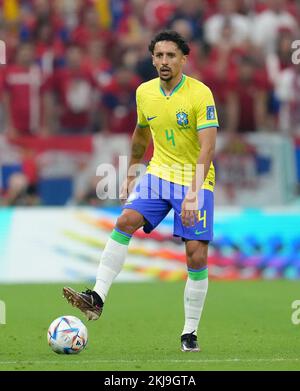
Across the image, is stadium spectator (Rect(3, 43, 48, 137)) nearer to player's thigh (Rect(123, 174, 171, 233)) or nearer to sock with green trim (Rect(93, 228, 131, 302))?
player's thigh (Rect(123, 174, 171, 233))

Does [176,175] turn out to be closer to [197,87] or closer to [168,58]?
[197,87]

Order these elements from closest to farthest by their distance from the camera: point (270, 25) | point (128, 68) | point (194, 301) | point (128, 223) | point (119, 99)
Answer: point (128, 223) < point (194, 301) < point (119, 99) < point (128, 68) < point (270, 25)

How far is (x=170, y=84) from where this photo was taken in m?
9.82

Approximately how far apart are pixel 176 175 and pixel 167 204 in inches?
10.7

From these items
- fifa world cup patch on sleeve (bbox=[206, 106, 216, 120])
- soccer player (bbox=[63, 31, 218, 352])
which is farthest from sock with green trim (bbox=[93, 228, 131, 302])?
fifa world cup patch on sleeve (bbox=[206, 106, 216, 120])

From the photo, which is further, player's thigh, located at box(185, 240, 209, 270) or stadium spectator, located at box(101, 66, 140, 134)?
stadium spectator, located at box(101, 66, 140, 134)

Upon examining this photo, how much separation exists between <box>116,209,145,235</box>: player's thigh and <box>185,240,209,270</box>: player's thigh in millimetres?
467

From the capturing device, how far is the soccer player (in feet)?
31.6

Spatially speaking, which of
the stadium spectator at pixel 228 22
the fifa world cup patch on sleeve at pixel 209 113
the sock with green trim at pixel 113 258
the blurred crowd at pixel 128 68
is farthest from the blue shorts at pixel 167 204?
the stadium spectator at pixel 228 22

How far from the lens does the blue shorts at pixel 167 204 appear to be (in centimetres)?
966

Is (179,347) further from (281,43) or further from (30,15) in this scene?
(30,15)

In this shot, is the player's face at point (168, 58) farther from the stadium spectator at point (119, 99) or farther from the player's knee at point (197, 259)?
the stadium spectator at point (119, 99)

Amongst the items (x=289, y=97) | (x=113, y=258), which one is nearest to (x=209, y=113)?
(x=113, y=258)
